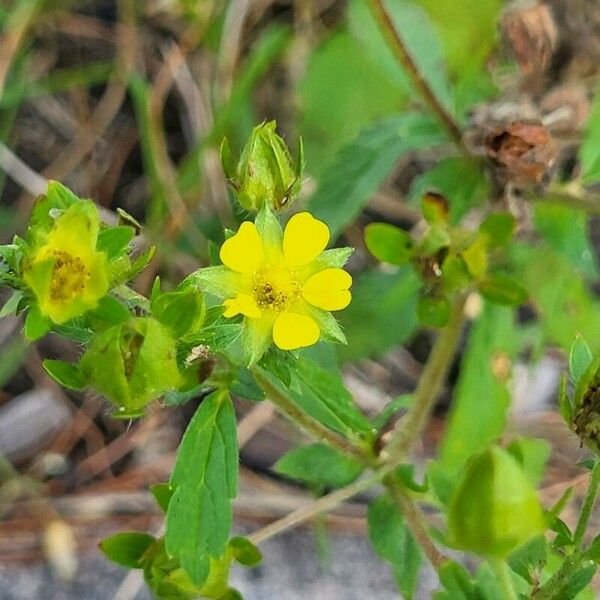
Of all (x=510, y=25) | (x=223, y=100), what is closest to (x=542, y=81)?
(x=510, y=25)

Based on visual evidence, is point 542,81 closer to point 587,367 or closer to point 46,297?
point 587,367

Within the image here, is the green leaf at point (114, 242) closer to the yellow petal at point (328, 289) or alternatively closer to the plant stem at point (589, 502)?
the yellow petal at point (328, 289)

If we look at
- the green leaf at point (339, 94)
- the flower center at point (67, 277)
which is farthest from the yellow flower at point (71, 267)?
the green leaf at point (339, 94)

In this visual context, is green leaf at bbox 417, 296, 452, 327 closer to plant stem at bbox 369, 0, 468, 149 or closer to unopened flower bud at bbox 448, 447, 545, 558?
plant stem at bbox 369, 0, 468, 149

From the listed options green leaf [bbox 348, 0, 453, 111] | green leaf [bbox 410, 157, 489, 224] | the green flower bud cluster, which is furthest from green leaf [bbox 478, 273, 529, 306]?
green leaf [bbox 348, 0, 453, 111]

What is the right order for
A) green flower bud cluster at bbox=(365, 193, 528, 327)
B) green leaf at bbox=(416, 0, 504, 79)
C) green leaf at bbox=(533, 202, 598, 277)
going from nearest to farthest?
green flower bud cluster at bbox=(365, 193, 528, 327) < green leaf at bbox=(533, 202, 598, 277) < green leaf at bbox=(416, 0, 504, 79)
